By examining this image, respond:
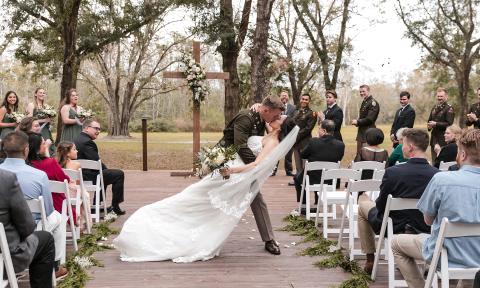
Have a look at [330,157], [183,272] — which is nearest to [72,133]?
[330,157]

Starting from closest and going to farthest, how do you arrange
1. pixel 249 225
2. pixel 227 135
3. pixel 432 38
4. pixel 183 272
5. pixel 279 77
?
pixel 183 272 < pixel 227 135 < pixel 249 225 < pixel 432 38 < pixel 279 77

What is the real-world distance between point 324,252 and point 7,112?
6458mm

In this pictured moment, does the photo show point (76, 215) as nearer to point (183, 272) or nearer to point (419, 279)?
point (183, 272)

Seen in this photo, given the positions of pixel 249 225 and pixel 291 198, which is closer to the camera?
pixel 249 225

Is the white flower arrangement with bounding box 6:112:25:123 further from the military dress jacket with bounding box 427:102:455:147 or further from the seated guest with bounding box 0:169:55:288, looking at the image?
the military dress jacket with bounding box 427:102:455:147

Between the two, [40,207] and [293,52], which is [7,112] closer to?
[40,207]

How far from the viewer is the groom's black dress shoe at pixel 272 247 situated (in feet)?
20.1

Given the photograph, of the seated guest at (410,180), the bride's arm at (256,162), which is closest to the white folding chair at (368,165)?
the bride's arm at (256,162)

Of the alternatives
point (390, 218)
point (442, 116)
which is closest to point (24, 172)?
point (390, 218)

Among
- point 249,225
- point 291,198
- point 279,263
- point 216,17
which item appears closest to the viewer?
point 279,263

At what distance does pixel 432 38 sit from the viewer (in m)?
21.8

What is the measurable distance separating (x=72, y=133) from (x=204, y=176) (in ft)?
16.8

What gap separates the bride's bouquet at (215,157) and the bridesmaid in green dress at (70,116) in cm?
501

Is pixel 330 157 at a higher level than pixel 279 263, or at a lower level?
higher
